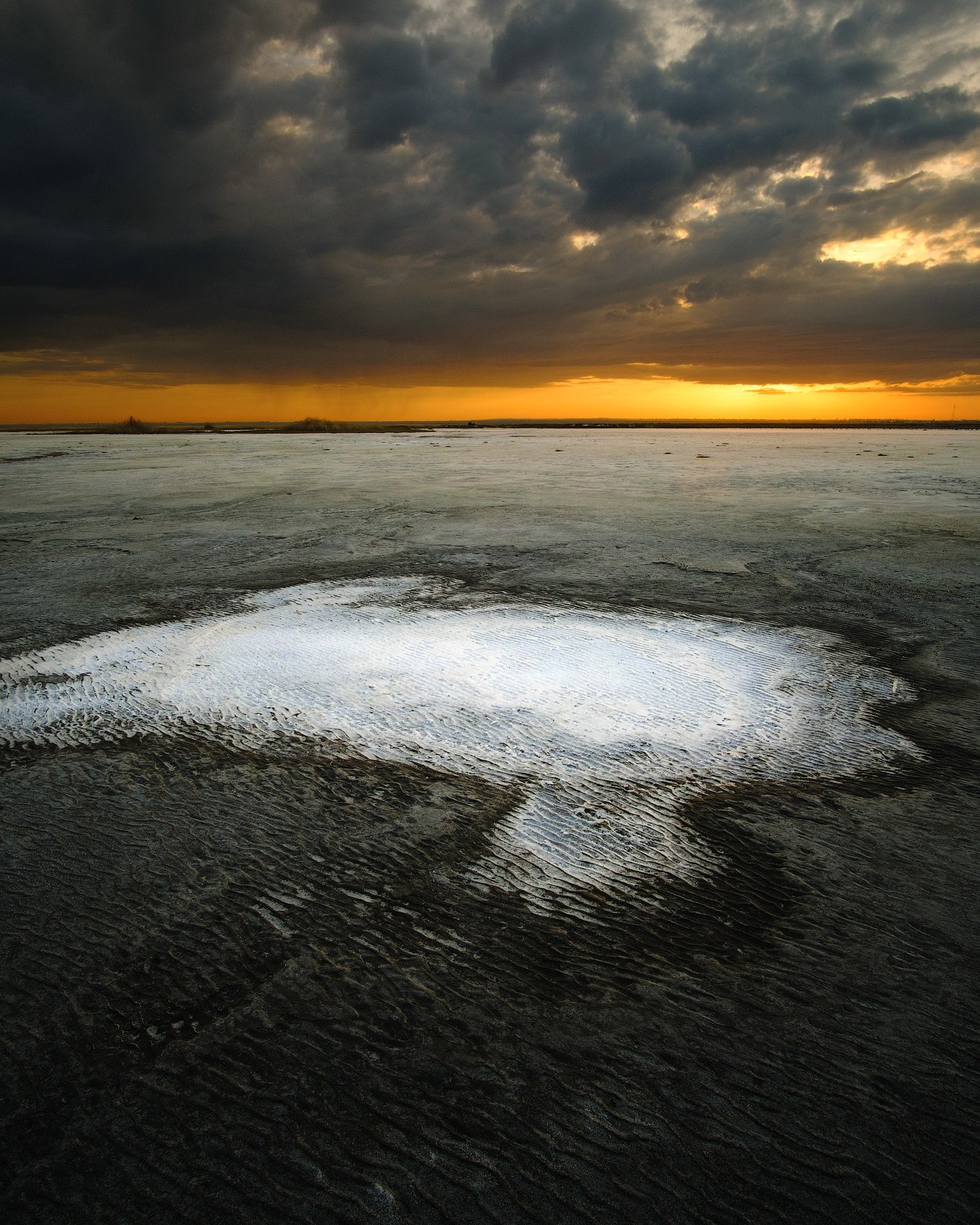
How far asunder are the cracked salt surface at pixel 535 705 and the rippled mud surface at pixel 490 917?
16 millimetres

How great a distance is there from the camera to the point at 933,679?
275 cm

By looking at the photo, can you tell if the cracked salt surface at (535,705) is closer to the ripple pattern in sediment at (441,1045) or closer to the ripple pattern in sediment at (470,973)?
the ripple pattern in sediment at (470,973)

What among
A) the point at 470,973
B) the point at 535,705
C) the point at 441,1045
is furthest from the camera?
the point at 535,705

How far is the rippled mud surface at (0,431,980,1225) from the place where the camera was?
978 mm

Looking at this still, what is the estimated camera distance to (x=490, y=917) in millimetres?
1443

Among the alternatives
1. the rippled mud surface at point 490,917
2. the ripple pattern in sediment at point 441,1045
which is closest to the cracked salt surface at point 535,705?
the rippled mud surface at point 490,917

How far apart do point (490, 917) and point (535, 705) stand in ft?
3.49

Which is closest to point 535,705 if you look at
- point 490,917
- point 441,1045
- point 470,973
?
point 490,917

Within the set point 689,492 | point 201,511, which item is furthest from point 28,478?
point 689,492

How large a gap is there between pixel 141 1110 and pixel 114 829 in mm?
852

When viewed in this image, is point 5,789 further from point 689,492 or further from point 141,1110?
point 689,492

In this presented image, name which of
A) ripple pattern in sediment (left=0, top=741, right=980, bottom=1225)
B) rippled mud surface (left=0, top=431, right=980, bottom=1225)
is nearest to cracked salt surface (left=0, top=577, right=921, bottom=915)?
rippled mud surface (left=0, top=431, right=980, bottom=1225)

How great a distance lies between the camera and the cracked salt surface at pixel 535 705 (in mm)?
1768

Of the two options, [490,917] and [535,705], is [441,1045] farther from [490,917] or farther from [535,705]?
[535,705]
